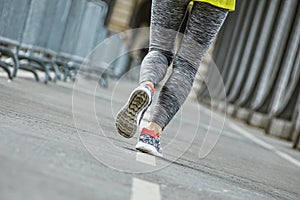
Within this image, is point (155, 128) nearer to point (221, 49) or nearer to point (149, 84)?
point (149, 84)

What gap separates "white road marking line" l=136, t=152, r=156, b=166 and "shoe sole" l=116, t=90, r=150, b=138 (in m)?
0.16

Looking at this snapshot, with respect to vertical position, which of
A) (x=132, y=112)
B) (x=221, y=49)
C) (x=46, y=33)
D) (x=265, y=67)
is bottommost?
(x=221, y=49)

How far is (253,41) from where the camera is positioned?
27578 mm

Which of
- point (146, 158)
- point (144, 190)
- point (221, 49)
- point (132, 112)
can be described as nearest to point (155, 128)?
point (146, 158)

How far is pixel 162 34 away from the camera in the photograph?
4.91 meters

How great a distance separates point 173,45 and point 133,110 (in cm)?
68

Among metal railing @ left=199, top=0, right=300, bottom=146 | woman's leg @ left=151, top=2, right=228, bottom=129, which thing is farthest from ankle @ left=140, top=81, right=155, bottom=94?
metal railing @ left=199, top=0, right=300, bottom=146

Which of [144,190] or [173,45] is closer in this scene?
[144,190]

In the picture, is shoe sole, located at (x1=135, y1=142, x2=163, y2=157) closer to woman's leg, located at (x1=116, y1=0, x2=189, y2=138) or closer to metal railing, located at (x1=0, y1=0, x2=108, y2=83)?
woman's leg, located at (x1=116, y1=0, x2=189, y2=138)

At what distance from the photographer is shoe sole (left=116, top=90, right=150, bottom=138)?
4.39m

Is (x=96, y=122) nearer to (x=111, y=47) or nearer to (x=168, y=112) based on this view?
(x=168, y=112)

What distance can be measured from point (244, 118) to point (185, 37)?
1584cm

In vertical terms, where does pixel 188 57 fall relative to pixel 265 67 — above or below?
above

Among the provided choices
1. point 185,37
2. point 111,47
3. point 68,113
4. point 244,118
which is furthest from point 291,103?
point 185,37
